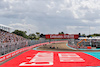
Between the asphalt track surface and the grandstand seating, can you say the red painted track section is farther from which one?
the grandstand seating

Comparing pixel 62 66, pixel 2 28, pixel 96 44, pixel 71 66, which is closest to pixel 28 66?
pixel 62 66

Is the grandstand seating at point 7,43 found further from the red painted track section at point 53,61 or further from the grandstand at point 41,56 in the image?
the red painted track section at point 53,61

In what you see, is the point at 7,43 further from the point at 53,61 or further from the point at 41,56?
the point at 53,61

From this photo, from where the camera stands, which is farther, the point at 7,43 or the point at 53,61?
the point at 7,43

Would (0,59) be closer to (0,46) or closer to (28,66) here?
(0,46)

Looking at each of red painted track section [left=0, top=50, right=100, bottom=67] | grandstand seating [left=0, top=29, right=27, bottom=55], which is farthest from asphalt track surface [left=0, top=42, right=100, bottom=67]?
grandstand seating [left=0, top=29, right=27, bottom=55]

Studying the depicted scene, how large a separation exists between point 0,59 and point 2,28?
2941 cm

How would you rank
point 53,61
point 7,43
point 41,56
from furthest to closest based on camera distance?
point 41,56 < point 7,43 < point 53,61

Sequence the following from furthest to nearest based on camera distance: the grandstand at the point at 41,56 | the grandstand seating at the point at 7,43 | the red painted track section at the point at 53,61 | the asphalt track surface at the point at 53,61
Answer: the grandstand seating at the point at 7,43, the grandstand at the point at 41,56, the red painted track section at the point at 53,61, the asphalt track surface at the point at 53,61

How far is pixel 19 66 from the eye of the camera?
20766mm

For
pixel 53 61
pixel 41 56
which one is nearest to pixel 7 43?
pixel 41 56

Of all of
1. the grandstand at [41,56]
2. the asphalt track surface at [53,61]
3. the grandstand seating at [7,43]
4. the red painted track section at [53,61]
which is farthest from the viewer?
the grandstand seating at [7,43]

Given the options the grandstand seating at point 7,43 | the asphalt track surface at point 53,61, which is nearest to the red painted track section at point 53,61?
the asphalt track surface at point 53,61

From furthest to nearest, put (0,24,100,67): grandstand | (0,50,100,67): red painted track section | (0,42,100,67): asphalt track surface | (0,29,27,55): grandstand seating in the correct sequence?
(0,29,27,55): grandstand seating < (0,24,100,67): grandstand < (0,50,100,67): red painted track section < (0,42,100,67): asphalt track surface
